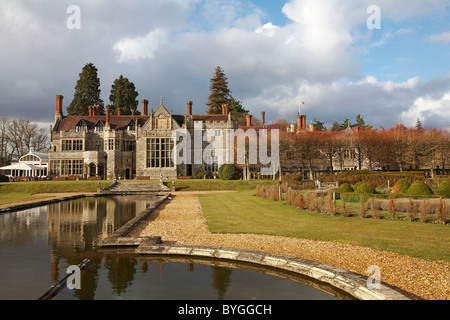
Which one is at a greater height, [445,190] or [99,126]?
[99,126]

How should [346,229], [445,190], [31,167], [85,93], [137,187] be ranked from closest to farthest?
[346,229]
[445,190]
[137,187]
[31,167]
[85,93]

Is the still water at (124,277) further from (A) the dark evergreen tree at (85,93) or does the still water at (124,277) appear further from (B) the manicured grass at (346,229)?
(A) the dark evergreen tree at (85,93)

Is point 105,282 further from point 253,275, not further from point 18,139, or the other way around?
point 18,139

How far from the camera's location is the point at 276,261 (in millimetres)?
7695

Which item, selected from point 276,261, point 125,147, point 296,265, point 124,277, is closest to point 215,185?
point 125,147

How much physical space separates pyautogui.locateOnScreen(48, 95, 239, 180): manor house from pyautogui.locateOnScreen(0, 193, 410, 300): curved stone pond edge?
32.8 metres

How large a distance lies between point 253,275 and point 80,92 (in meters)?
64.7

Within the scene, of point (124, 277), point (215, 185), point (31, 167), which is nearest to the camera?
point (124, 277)

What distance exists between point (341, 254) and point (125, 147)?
138ft

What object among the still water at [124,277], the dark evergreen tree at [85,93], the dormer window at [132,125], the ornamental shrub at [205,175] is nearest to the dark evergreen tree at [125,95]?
the dark evergreen tree at [85,93]

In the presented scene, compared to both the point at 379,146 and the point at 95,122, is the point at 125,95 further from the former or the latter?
the point at 379,146

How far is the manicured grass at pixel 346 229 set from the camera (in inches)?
348
